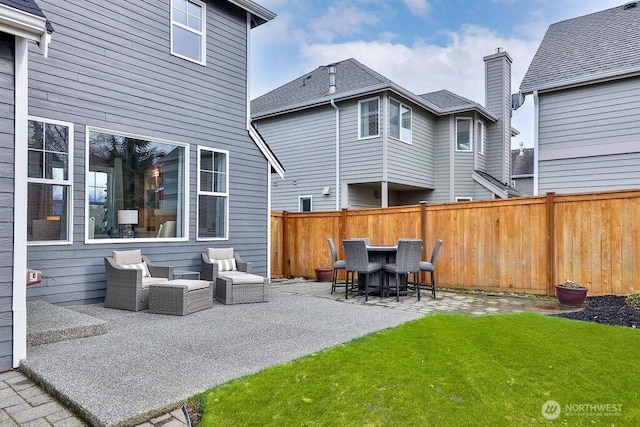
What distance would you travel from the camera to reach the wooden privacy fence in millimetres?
6211

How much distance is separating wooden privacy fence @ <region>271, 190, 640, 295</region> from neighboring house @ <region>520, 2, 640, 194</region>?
2951 mm

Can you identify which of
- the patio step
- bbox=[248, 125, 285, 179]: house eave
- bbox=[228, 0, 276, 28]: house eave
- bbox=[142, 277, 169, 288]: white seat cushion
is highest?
bbox=[228, 0, 276, 28]: house eave

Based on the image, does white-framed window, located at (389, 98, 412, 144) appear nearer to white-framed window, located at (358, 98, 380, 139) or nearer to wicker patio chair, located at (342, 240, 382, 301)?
white-framed window, located at (358, 98, 380, 139)

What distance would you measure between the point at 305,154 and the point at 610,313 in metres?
9.88

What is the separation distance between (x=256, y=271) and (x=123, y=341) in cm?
435

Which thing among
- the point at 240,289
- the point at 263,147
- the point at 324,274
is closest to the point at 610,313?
the point at 240,289

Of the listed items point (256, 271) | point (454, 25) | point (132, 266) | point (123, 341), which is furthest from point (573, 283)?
point (454, 25)

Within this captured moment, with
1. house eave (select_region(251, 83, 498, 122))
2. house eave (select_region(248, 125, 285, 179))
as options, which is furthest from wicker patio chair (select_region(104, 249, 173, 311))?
house eave (select_region(251, 83, 498, 122))

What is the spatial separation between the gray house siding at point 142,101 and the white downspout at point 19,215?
202 centimetres

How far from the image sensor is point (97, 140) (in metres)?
5.91

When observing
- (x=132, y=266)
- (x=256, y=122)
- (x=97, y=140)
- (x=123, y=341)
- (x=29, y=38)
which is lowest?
(x=123, y=341)

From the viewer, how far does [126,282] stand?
17.9 feet

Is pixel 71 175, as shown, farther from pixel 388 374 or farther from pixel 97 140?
pixel 388 374

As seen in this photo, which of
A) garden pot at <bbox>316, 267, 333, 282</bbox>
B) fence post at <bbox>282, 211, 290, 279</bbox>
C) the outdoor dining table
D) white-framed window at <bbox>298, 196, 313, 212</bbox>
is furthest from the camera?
white-framed window at <bbox>298, 196, 313, 212</bbox>
